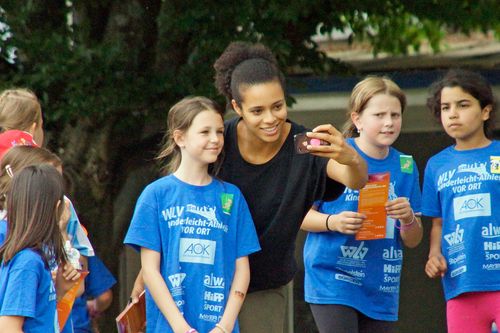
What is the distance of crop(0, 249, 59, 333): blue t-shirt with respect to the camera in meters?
4.12

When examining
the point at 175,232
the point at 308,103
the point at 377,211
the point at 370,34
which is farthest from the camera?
the point at 370,34

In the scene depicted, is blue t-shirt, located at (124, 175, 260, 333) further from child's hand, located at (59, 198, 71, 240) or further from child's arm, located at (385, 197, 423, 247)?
child's arm, located at (385, 197, 423, 247)

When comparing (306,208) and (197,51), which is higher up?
(197,51)

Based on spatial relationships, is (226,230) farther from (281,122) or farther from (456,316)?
(456,316)

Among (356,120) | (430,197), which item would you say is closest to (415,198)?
(430,197)

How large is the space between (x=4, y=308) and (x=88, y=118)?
324cm

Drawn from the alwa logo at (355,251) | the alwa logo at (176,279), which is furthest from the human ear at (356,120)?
the alwa logo at (176,279)

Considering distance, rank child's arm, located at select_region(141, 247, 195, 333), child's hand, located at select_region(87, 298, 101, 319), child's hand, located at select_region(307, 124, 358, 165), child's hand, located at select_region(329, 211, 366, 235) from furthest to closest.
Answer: child's hand, located at select_region(87, 298, 101, 319), child's hand, located at select_region(329, 211, 366, 235), child's arm, located at select_region(141, 247, 195, 333), child's hand, located at select_region(307, 124, 358, 165)

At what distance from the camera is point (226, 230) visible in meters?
4.83

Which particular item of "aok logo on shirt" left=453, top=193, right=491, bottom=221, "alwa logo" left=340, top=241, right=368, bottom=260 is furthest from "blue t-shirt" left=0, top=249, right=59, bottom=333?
"aok logo on shirt" left=453, top=193, right=491, bottom=221

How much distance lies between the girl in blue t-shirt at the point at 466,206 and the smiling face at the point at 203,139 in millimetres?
1286

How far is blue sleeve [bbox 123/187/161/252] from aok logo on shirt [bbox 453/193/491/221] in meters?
1.57

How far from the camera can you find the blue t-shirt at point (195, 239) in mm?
4719

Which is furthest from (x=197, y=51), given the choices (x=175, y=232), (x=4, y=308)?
(x=4, y=308)
